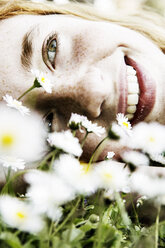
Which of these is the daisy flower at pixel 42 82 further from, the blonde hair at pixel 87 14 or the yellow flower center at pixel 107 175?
the blonde hair at pixel 87 14

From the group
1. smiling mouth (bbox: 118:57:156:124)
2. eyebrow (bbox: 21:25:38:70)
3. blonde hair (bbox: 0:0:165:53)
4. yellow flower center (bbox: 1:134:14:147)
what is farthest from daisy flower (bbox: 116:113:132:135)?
Answer: blonde hair (bbox: 0:0:165:53)

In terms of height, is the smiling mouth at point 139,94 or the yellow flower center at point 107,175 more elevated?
the yellow flower center at point 107,175

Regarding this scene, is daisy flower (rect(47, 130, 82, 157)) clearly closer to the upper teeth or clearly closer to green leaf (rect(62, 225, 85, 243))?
green leaf (rect(62, 225, 85, 243))

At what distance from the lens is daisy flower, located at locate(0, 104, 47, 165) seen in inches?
25.8

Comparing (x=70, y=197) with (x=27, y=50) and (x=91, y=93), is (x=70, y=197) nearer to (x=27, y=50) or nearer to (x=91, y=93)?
(x=91, y=93)

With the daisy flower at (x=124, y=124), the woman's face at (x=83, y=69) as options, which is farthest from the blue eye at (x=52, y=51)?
the daisy flower at (x=124, y=124)

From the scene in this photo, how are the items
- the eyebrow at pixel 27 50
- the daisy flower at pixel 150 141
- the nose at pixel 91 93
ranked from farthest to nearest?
the eyebrow at pixel 27 50
the nose at pixel 91 93
the daisy flower at pixel 150 141

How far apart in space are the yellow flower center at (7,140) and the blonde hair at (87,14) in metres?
0.91

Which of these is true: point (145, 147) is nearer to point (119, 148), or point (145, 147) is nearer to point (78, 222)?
point (78, 222)

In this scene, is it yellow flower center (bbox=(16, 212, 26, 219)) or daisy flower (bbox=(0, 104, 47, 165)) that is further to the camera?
daisy flower (bbox=(0, 104, 47, 165))

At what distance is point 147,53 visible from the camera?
133cm

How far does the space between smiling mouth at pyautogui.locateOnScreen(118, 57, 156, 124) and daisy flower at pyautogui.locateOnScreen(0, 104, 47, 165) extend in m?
0.34

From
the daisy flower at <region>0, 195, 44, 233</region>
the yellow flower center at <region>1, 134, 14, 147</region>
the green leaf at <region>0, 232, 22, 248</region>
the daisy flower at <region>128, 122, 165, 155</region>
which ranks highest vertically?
the yellow flower center at <region>1, 134, 14, 147</region>

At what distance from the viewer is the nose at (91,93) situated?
104 centimetres
